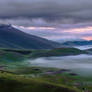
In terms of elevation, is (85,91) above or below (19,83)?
below

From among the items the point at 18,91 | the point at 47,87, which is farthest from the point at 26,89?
the point at 47,87

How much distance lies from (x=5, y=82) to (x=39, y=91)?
78.9 ft

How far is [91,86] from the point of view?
458 feet

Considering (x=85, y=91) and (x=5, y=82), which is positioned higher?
(x=5, y=82)

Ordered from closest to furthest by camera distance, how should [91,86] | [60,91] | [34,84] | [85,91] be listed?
[60,91], [34,84], [85,91], [91,86]

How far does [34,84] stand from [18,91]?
10.7m

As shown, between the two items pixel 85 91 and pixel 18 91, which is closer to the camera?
pixel 18 91

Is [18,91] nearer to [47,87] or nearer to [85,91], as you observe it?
[47,87]

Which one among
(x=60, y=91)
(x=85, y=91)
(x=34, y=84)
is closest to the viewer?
(x=60, y=91)

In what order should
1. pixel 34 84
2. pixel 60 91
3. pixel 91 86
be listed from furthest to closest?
pixel 91 86, pixel 34 84, pixel 60 91

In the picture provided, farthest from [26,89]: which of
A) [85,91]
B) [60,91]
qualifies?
[85,91]

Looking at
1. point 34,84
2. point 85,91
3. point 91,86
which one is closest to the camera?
point 34,84

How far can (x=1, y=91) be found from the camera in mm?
108312

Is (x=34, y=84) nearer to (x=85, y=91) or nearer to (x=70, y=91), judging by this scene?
(x=70, y=91)
